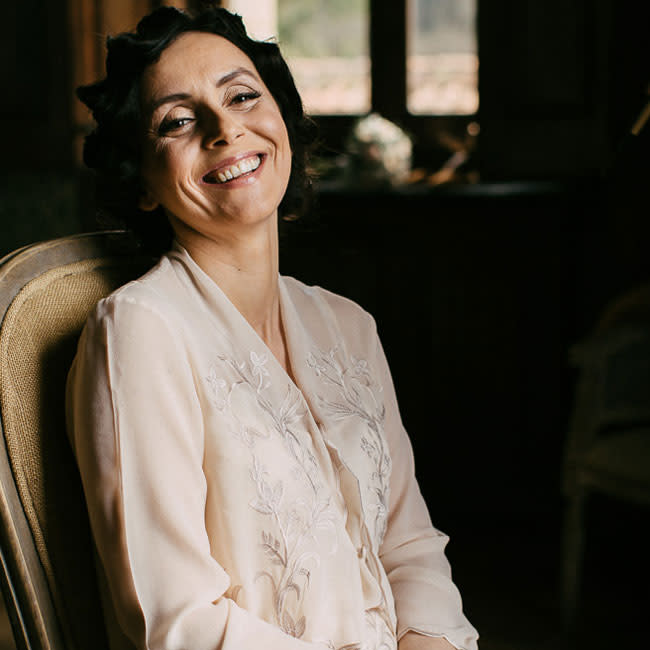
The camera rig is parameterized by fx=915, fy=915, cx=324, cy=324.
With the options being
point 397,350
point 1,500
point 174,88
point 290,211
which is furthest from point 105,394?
point 397,350

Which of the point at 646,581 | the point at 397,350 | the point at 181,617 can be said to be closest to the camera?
the point at 181,617

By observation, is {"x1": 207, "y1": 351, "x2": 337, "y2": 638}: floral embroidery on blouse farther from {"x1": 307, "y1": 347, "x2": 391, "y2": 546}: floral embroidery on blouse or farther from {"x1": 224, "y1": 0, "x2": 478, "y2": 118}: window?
{"x1": 224, "y1": 0, "x2": 478, "y2": 118}: window

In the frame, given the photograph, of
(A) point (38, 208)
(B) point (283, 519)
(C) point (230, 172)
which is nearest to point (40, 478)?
(B) point (283, 519)

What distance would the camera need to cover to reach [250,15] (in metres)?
3.71

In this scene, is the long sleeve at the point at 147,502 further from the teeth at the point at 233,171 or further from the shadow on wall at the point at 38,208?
the shadow on wall at the point at 38,208

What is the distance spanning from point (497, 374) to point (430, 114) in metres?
1.07

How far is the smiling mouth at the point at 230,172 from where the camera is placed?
105 cm

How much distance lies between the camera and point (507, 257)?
3.17 meters

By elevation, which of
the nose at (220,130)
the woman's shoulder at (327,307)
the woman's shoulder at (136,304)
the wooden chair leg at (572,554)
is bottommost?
the wooden chair leg at (572,554)

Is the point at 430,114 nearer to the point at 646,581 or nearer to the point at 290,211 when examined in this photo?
the point at 646,581

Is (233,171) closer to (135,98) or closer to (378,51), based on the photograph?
(135,98)

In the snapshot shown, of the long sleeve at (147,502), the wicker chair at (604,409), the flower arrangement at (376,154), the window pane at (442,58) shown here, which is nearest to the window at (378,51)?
the window pane at (442,58)

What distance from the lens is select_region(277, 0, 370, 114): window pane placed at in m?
3.59

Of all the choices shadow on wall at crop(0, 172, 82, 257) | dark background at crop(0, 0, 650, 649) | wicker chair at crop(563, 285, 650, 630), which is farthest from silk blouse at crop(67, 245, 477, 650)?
shadow on wall at crop(0, 172, 82, 257)
